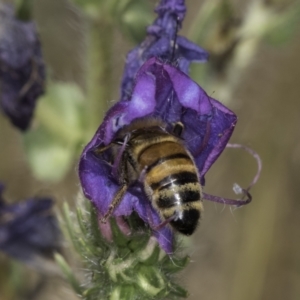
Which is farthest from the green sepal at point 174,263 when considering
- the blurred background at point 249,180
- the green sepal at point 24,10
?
the blurred background at point 249,180

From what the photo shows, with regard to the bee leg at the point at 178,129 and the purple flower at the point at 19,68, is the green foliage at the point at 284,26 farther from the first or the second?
the bee leg at the point at 178,129

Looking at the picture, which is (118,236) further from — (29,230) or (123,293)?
(29,230)

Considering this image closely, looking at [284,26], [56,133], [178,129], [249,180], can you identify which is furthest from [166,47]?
[249,180]

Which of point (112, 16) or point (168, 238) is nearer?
point (168, 238)

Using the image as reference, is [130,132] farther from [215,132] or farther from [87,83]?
[87,83]

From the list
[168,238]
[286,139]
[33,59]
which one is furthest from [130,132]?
[286,139]

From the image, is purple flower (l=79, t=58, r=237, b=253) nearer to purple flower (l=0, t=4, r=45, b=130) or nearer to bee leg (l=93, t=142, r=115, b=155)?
bee leg (l=93, t=142, r=115, b=155)

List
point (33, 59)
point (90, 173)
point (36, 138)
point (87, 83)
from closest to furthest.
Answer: point (90, 173) < point (33, 59) < point (87, 83) < point (36, 138)
